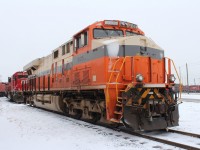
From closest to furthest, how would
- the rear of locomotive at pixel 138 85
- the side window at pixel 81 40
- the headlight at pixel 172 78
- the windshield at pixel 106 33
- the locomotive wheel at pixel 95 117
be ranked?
the rear of locomotive at pixel 138 85 < the headlight at pixel 172 78 < the windshield at pixel 106 33 < the side window at pixel 81 40 < the locomotive wheel at pixel 95 117

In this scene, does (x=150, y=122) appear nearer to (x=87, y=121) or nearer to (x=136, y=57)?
(x=136, y=57)

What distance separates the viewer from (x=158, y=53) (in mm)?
9438

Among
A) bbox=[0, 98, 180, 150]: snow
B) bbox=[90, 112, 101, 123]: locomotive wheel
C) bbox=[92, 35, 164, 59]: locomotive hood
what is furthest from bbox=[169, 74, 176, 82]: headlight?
bbox=[90, 112, 101, 123]: locomotive wheel

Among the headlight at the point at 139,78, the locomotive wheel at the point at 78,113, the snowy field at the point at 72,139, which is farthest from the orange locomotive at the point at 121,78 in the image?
the snowy field at the point at 72,139

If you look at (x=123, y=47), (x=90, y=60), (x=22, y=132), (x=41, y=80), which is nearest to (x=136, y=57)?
(x=123, y=47)

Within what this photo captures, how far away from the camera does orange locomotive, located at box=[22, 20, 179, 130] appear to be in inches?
310

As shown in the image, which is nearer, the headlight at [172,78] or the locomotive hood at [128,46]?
the locomotive hood at [128,46]

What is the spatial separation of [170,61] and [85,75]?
10.2ft

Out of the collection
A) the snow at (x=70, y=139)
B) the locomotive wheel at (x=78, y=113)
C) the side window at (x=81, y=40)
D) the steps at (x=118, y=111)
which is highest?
the side window at (x=81, y=40)

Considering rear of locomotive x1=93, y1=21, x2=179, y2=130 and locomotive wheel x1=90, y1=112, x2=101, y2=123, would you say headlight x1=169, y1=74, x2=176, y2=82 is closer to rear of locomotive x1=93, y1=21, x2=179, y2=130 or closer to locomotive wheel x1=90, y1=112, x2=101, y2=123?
rear of locomotive x1=93, y1=21, x2=179, y2=130

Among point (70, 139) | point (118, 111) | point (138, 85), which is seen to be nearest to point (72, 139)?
point (70, 139)

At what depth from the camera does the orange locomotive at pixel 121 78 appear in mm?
7875

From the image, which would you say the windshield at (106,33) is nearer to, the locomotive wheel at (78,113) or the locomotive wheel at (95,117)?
the locomotive wheel at (95,117)

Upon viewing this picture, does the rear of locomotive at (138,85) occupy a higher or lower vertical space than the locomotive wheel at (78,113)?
higher
